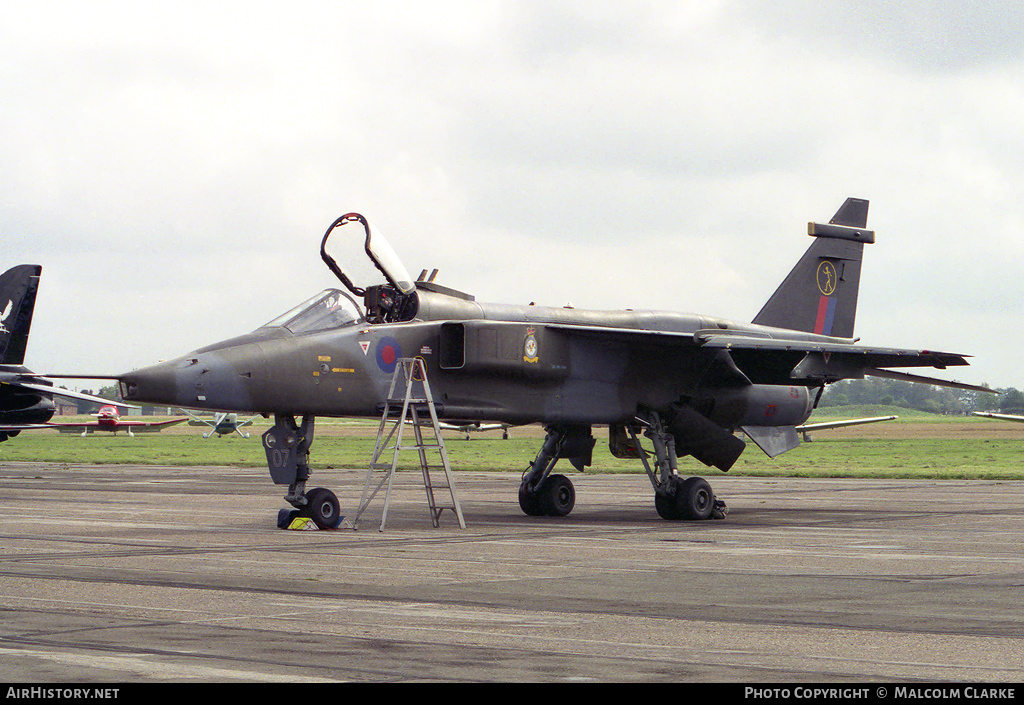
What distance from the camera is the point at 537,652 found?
24.0ft

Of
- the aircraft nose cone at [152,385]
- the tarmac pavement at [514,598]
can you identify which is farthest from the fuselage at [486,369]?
the tarmac pavement at [514,598]

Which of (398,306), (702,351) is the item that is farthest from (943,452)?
(398,306)

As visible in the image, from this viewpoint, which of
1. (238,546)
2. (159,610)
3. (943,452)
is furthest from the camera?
(943,452)

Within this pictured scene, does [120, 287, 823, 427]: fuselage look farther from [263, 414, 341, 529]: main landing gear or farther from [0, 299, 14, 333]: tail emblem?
[0, 299, 14, 333]: tail emblem

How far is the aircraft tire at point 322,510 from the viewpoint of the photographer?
17.0 meters

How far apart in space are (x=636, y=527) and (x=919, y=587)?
7.94 metres

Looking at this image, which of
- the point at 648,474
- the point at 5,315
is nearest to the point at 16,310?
the point at 5,315

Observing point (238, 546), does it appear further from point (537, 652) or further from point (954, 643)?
point (954, 643)

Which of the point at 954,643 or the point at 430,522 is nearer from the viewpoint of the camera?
the point at 954,643

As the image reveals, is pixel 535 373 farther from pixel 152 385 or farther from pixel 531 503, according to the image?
pixel 152 385

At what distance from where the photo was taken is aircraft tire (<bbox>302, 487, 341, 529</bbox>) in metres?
17.0

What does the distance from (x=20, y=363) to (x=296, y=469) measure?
22.1 meters

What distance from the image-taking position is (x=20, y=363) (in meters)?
35.5

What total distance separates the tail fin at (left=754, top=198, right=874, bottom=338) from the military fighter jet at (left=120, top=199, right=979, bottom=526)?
2.61 feet
